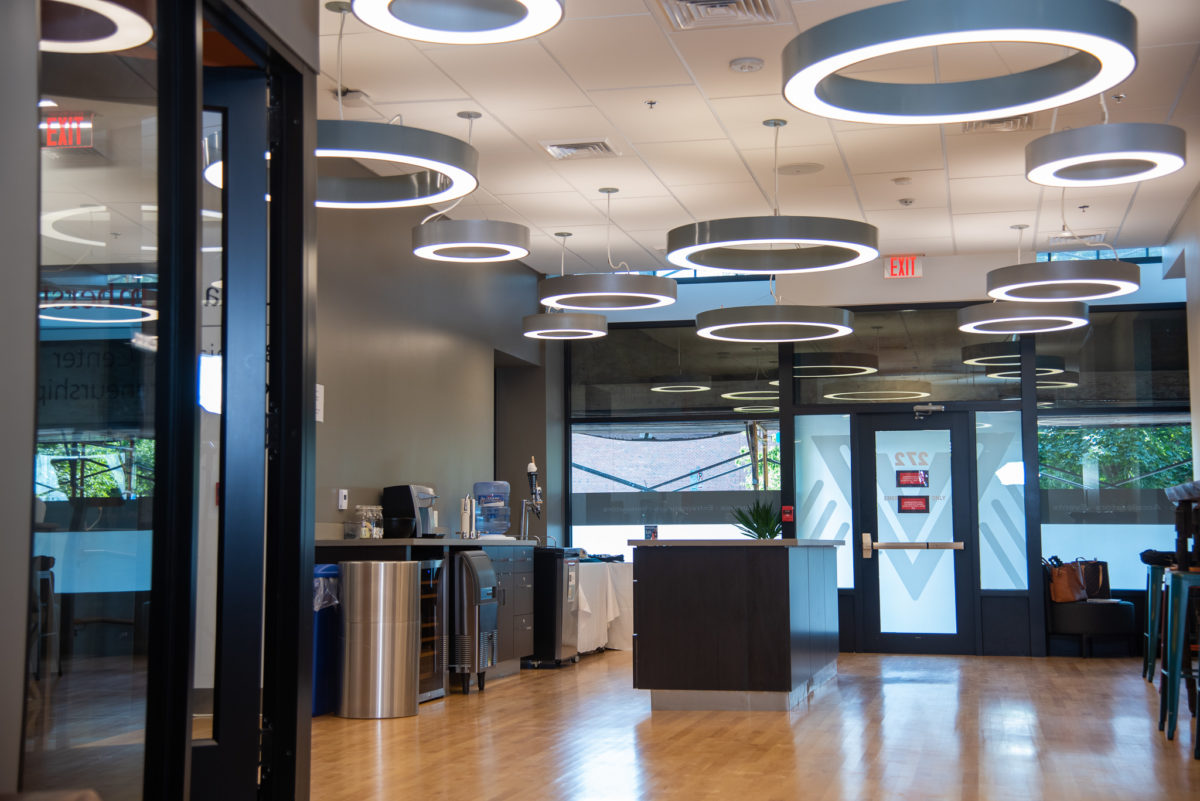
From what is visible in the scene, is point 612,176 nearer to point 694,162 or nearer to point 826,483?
point 694,162

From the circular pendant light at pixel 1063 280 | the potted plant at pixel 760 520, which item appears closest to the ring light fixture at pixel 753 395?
the potted plant at pixel 760 520

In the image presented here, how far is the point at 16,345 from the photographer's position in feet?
6.68

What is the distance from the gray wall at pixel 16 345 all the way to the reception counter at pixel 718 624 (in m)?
5.10

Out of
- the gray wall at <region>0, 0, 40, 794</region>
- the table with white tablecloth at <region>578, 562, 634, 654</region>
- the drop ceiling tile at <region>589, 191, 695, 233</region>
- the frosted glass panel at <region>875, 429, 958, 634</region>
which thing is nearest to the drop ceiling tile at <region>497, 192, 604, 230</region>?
the drop ceiling tile at <region>589, 191, 695, 233</region>

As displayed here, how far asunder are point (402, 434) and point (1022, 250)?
19.4 feet

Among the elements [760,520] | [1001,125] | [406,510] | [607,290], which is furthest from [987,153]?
[406,510]

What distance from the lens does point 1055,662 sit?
10.3m

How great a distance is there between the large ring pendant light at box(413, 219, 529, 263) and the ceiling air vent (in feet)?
2.30

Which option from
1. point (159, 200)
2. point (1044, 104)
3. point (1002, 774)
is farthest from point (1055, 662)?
point (159, 200)

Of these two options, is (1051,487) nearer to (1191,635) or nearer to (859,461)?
(859,461)

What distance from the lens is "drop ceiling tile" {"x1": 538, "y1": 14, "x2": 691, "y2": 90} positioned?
20.1ft

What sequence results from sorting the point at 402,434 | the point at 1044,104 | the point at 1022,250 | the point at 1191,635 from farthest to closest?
the point at 1022,250
the point at 402,434
the point at 1191,635
the point at 1044,104

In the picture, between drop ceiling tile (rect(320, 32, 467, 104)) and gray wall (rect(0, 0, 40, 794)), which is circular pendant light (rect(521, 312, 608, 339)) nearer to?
drop ceiling tile (rect(320, 32, 467, 104))

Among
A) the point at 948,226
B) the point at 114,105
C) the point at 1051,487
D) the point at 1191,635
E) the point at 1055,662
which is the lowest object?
the point at 1055,662
